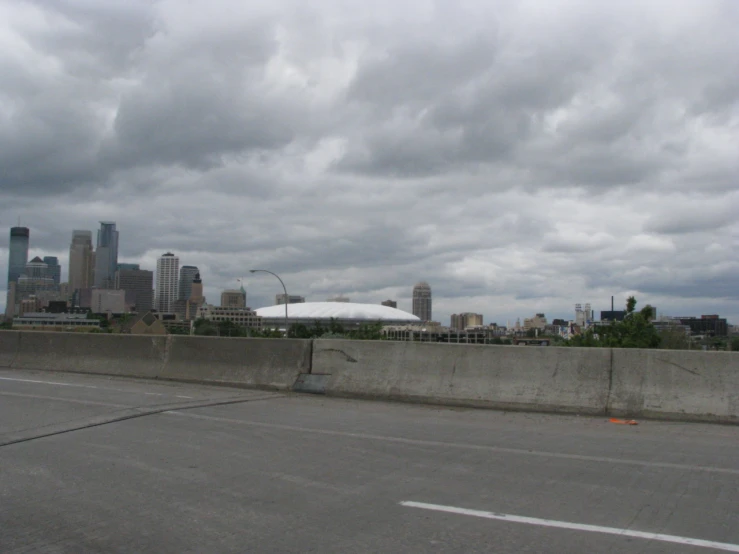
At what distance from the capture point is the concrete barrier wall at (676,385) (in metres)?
10.5

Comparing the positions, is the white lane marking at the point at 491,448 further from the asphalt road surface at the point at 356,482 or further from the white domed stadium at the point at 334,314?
the white domed stadium at the point at 334,314

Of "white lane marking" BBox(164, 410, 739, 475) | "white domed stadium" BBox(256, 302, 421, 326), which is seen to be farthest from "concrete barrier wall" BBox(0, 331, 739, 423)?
"white domed stadium" BBox(256, 302, 421, 326)

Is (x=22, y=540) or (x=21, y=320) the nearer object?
(x=22, y=540)

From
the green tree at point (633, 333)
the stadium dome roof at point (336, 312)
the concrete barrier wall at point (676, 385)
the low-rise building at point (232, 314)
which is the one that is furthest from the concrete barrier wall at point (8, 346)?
the low-rise building at point (232, 314)

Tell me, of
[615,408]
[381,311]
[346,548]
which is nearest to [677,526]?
[346,548]

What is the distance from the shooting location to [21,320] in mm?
65938

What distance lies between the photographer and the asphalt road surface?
5090 millimetres

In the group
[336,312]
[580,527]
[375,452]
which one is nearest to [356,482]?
[375,452]

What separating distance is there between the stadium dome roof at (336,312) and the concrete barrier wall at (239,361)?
97.6 meters

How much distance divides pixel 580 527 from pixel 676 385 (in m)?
6.42

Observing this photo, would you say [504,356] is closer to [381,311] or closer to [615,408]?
[615,408]

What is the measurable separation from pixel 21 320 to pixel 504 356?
64.9 meters

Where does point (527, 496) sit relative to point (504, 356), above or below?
below

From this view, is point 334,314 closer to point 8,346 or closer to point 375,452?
point 8,346
